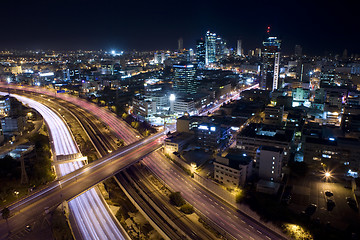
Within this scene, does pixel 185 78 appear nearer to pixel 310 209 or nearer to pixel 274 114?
pixel 274 114

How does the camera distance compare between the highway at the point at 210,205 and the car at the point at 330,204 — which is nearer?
the highway at the point at 210,205

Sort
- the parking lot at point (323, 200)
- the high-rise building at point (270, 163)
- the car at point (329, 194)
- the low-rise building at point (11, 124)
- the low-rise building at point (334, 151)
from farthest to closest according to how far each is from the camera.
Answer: the low-rise building at point (11, 124)
the low-rise building at point (334, 151)
the high-rise building at point (270, 163)
the car at point (329, 194)
the parking lot at point (323, 200)

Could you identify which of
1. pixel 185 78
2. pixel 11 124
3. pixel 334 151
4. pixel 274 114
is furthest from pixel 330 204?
pixel 185 78

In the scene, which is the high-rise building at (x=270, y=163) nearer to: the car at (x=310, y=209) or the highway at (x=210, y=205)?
the car at (x=310, y=209)

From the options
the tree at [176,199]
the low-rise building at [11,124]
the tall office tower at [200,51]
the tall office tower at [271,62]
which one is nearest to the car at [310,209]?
the tree at [176,199]

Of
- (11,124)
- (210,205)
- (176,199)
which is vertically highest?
(11,124)

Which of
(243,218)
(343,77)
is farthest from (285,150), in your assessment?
(343,77)
